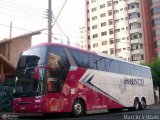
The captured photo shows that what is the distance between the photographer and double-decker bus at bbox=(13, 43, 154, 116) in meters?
15.9

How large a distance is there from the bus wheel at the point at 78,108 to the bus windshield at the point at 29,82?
251 centimetres

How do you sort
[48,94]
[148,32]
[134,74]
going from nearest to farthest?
[48,94]
[134,74]
[148,32]

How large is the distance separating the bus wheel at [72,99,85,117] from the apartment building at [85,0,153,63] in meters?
53.1

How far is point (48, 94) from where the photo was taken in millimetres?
15859

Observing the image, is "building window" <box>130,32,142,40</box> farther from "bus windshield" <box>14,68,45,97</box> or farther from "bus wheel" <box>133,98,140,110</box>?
"bus windshield" <box>14,68,45,97</box>

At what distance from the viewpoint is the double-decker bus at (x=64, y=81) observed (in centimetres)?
1594

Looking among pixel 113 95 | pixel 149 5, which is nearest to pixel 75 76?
pixel 113 95

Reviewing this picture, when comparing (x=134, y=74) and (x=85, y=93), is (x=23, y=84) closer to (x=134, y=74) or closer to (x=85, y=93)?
(x=85, y=93)

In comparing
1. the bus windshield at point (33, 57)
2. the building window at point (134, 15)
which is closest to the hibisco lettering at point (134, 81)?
the bus windshield at point (33, 57)

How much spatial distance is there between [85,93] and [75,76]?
4.71 ft

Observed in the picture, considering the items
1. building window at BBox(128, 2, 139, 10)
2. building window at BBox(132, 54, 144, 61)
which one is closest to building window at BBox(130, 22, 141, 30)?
building window at BBox(128, 2, 139, 10)

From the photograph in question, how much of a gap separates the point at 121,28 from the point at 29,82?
62.2m

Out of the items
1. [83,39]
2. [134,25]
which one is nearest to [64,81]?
[134,25]

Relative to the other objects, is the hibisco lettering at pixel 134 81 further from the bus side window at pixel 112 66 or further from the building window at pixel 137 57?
the building window at pixel 137 57
